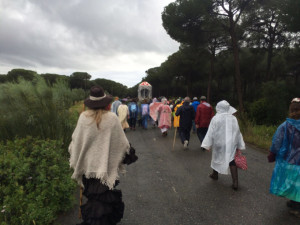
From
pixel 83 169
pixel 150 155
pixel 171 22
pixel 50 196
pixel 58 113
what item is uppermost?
pixel 171 22

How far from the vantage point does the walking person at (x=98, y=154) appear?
8.04ft

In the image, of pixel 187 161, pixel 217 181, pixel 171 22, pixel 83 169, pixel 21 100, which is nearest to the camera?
pixel 83 169

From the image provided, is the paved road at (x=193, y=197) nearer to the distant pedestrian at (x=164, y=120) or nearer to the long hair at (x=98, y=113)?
the long hair at (x=98, y=113)

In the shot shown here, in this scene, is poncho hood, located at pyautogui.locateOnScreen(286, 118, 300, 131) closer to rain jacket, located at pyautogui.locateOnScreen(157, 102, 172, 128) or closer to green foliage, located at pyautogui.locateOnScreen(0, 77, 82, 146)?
green foliage, located at pyautogui.locateOnScreen(0, 77, 82, 146)

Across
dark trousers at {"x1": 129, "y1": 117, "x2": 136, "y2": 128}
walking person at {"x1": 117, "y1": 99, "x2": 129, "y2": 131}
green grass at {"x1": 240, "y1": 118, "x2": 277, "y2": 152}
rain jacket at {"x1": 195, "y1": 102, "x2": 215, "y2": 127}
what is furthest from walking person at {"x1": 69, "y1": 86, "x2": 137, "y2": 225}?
dark trousers at {"x1": 129, "y1": 117, "x2": 136, "y2": 128}

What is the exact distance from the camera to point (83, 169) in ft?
8.50

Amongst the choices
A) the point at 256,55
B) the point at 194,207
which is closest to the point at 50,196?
the point at 194,207

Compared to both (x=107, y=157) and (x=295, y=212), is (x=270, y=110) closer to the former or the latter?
(x=295, y=212)

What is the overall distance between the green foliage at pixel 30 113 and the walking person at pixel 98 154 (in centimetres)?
283

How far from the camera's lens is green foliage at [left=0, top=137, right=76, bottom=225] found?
2.81 metres

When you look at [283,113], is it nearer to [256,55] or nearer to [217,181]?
[217,181]

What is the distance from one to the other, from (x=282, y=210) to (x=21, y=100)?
5316 millimetres

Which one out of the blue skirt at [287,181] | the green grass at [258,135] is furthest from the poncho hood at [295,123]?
the green grass at [258,135]

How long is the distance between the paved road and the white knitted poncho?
1.09 metres
